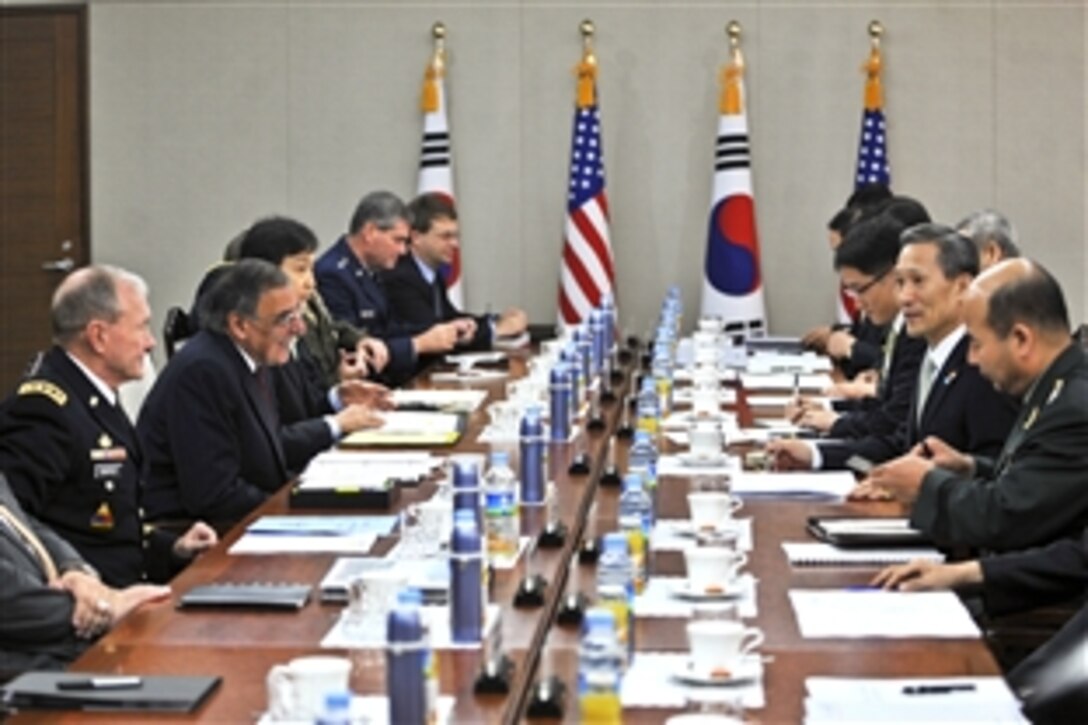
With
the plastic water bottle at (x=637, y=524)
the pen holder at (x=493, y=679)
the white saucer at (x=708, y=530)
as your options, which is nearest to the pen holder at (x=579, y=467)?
the white saucer at (x=708, y=530)

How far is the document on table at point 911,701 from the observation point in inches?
103

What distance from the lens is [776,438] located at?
5.44m

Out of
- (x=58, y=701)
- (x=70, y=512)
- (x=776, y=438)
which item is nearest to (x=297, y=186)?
(x=776, y=438)

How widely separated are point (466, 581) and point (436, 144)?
6931 millimetres

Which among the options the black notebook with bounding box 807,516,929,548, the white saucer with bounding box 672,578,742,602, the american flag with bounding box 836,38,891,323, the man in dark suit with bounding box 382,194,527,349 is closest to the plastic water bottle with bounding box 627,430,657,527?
the black notebook with bounding box 807,516,929,548

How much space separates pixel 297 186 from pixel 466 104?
98 centimetres

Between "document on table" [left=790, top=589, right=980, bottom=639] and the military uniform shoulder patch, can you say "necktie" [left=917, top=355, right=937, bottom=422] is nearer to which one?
"document on table" [left=790, top=589, right=980, bottom=639]

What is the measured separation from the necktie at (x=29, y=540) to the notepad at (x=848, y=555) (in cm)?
146

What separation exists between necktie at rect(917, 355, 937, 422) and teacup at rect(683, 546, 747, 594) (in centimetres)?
167

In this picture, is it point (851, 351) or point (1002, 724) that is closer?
point (1002, 724)

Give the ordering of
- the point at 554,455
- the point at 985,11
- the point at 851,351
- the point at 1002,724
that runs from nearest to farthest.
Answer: the point at 1002,724
the point at 554,455
the point at 851,351
the point at 985,11

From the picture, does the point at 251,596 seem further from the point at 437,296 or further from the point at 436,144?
the point at 436,144

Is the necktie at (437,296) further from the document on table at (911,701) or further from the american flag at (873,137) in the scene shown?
the document on table at (911,701)

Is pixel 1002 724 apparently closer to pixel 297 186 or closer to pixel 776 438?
pixel 776 438
